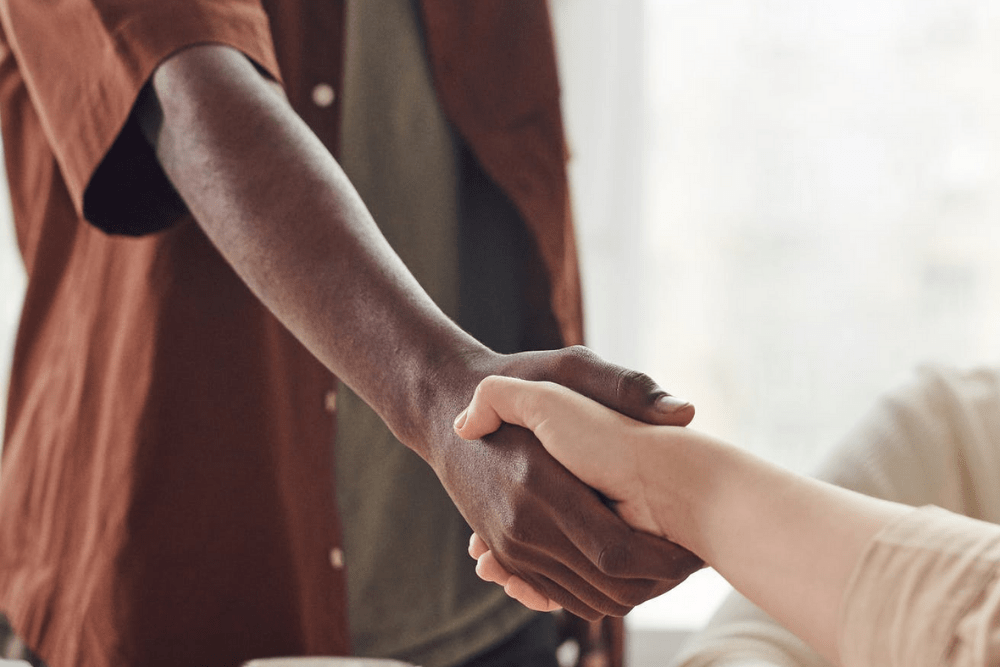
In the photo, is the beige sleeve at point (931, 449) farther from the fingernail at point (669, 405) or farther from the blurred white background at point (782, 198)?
the fingernail at point (669, 405)

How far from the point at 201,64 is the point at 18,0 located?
197mm

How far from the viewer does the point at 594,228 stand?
5.45ft

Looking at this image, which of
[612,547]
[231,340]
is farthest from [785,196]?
[612,547]

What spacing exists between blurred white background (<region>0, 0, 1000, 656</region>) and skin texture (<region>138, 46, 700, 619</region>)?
1.07 meters

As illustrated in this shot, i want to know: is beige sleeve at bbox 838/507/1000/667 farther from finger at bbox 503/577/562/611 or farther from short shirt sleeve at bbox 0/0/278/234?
short shirt sleeve at bbox 0/0/278/234

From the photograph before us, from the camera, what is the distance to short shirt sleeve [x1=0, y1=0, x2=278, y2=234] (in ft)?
2.12

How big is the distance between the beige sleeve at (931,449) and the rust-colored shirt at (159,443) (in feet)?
2.28

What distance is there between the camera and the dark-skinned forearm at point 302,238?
23.9 inches

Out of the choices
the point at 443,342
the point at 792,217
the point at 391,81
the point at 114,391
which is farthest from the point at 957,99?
the point at 114,391

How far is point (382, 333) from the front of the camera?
60 cm

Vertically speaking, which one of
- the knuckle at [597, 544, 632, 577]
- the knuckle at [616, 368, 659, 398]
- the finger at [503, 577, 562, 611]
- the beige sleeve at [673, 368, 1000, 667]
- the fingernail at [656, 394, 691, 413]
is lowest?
the beige sleeve at [673, 368, 1000, 667]

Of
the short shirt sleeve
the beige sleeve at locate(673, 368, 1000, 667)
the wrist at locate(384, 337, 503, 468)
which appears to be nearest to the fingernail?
the wrist at locate(384, 337, 503, 468)

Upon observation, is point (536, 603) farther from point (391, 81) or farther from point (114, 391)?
point (391, 81)

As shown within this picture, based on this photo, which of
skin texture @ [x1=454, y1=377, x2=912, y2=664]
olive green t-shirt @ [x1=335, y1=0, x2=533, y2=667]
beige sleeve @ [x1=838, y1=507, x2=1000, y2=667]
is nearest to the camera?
beige sleeve @ [x1=838, y1=507, x2=1000, y2=667]
